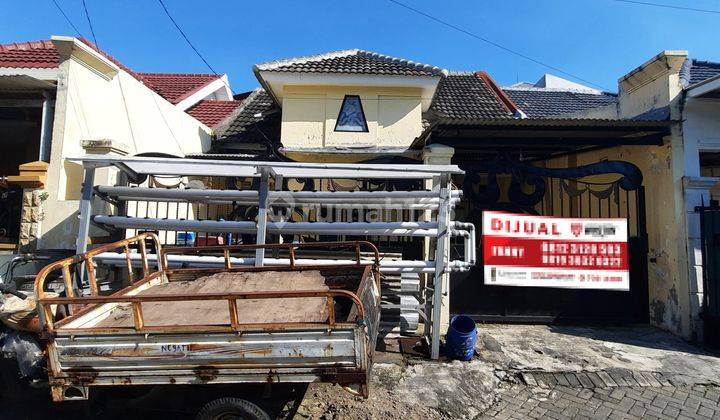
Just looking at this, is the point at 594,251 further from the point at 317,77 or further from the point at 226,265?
the point at 317,77

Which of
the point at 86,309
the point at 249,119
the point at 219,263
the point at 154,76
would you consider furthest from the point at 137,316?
the point at 154,76

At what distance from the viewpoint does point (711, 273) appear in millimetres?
5625

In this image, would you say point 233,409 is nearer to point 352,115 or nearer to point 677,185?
point 677,185

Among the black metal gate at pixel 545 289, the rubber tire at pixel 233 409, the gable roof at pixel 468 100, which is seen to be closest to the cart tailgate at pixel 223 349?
A: the rubber tire at pixel 233 409

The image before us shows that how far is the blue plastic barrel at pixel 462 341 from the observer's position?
477 cm

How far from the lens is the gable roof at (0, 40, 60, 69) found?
244 inches

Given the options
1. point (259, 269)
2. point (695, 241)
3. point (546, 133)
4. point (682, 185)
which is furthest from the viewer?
point (546, 133)

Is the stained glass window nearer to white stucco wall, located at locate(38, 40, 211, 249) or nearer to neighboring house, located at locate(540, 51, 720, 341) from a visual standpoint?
white stucco wall, located at locate(38, 40, 211, 249)

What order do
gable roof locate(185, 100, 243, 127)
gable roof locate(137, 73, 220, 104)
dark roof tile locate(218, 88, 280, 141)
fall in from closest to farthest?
dark roof tile locate(218, 88, 280, 141) → gable roof locate(137, 73, 220, 104) → gable roof locate(185, 100, 243, 127)

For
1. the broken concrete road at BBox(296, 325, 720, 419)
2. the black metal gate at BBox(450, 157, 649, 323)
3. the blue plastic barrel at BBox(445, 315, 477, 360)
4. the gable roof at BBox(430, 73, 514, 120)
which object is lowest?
the broken concrete road at BBox(296, 325, 720, 419)

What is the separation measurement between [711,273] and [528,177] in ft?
9.62

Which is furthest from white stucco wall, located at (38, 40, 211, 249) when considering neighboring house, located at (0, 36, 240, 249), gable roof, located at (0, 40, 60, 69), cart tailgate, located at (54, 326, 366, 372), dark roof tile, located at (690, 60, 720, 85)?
dark roof tile, located at (690, 60, 720, 85)

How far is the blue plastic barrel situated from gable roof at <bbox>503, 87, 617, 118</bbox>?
8.98 meters

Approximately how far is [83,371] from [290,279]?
5.88ft
